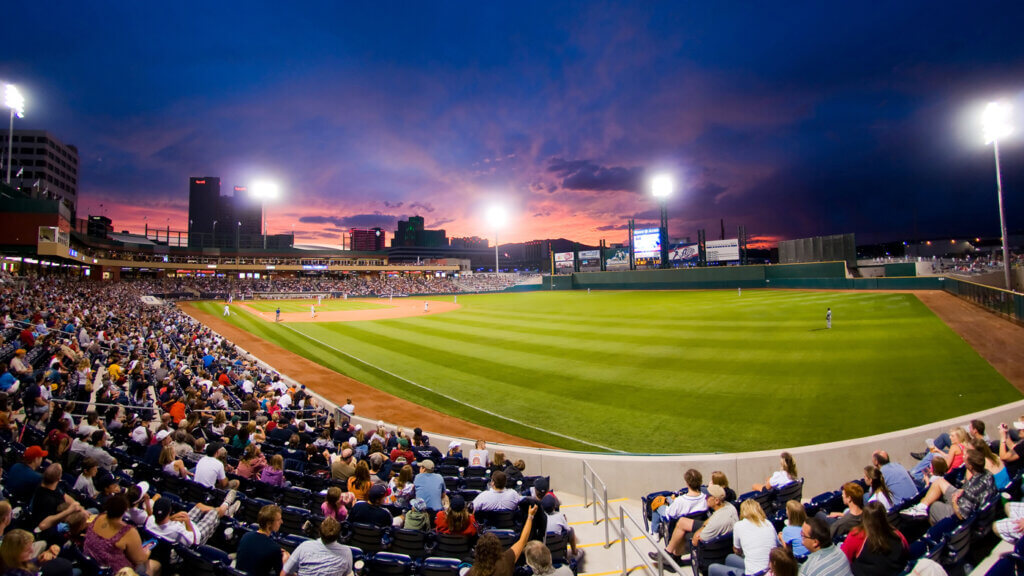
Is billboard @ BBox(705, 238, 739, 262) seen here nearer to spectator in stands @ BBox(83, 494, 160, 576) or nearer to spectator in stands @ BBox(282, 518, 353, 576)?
spectator in stands @ BBox(282, 518, 353, 576)

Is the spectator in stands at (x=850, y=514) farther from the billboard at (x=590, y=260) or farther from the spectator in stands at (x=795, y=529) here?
the billboard at (x=590, y=260)

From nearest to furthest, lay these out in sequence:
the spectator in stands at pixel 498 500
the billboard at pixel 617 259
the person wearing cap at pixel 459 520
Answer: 1. the person wearing cap at pixel 459 520
2. the spectator in stands at pixel 498 500
3. the billboard at pixel 617 259

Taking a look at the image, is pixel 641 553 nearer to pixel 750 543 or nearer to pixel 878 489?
pixel 750 543

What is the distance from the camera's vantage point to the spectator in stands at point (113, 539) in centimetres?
411

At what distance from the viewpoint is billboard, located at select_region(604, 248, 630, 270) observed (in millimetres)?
77500

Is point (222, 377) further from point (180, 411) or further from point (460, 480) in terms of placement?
point (460, 480)

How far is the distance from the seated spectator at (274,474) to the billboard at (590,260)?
76742 millimetres

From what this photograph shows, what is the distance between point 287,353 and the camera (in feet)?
81.9

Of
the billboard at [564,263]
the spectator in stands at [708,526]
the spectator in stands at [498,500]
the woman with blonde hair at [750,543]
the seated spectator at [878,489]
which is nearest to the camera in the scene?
the woman with blonde hair at [750,543]

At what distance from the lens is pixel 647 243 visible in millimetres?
73438

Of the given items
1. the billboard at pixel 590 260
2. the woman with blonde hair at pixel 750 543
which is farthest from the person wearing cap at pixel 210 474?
the billboard at pixel 590 260

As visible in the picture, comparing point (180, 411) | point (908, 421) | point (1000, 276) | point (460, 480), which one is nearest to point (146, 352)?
point (180, 411)

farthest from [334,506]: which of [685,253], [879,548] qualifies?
[685,253]

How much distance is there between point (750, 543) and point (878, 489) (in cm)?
231
